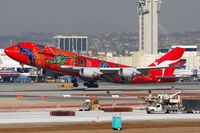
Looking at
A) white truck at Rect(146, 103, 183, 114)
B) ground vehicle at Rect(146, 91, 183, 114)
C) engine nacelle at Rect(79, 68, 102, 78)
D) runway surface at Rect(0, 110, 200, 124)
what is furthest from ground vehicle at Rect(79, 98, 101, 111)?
engine nacelle at Rect(79, 68, 102, 78)

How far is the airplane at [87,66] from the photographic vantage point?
108 metres

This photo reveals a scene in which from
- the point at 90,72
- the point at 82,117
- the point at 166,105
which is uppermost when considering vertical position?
the point at 90,72

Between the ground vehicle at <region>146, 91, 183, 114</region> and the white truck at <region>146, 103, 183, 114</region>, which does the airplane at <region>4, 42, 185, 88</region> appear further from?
the white truck at <region>146, 103, 183, 114</region>

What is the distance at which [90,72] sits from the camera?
110375 mm

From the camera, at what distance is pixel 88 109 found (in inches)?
2633

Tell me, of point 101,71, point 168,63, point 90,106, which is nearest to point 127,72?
point 101,71

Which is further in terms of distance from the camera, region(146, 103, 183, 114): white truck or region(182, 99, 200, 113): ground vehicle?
region(182, 99, 200, 113): ground vehicle

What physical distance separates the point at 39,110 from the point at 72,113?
682cm

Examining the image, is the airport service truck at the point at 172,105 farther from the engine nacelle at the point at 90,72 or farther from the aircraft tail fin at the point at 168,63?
the aircraft tail fin at the point at 168,63

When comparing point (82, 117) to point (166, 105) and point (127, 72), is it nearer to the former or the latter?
point (166, 105)

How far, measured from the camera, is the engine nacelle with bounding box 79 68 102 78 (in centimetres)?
11000

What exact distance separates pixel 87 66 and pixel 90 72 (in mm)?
1741

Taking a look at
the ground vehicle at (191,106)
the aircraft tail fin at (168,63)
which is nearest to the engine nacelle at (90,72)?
the aircraft tail fin at (168,63)

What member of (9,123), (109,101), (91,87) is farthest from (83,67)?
(9,123)
